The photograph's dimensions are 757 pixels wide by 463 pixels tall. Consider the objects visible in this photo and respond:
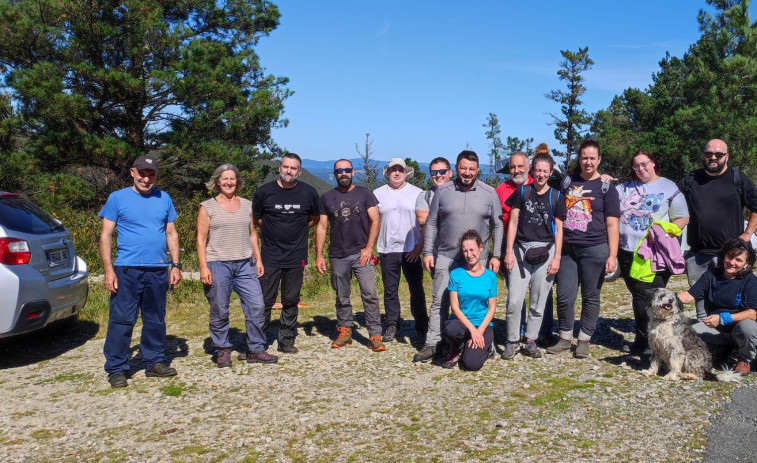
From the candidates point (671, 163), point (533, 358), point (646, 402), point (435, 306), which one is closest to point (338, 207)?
point (435, 306)

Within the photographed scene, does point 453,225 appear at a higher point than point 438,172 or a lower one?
lower

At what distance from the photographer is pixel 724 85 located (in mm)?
24703

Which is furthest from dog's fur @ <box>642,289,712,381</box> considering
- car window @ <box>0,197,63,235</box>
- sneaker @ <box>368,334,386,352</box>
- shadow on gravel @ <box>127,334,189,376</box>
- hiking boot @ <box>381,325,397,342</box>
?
car window @ <box>0,197,63,235</box>

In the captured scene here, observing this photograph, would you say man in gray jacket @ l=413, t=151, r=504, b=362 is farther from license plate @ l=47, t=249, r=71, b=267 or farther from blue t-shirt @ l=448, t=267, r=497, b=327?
license plate @ l=47, t=249, r=71, b=267

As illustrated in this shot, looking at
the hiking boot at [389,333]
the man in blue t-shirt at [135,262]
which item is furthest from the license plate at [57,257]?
the hiking boot at [389,333]

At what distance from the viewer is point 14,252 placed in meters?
5.27

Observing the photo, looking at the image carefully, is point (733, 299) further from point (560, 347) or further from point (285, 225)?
point (285, 225)

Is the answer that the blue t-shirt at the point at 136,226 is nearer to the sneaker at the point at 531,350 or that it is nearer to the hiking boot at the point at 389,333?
the hiking boot at the point at 389,333

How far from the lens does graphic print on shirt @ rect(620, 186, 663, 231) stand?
540 centimetres

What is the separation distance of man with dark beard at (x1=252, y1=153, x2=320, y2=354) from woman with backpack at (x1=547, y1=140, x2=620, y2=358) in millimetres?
2523

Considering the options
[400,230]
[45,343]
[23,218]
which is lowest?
[45,343]

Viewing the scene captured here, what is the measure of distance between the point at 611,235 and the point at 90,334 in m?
6.11

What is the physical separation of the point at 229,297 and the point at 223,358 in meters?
0.65

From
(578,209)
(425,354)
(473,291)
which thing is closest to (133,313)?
(425,354)
